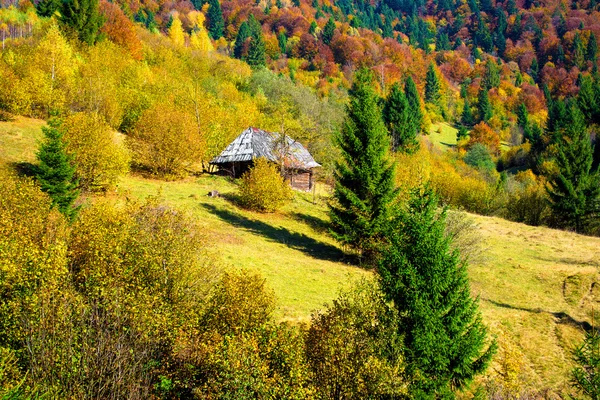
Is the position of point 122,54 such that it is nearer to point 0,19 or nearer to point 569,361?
point 0,19

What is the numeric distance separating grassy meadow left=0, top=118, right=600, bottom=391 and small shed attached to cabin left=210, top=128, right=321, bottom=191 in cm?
209

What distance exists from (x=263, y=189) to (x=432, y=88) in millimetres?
100931

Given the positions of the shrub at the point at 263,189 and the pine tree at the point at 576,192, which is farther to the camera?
the pine tree at the point at 576,192

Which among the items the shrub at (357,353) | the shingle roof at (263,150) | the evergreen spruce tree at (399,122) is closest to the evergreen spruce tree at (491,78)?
the evergreen spruce tree at (399,122)

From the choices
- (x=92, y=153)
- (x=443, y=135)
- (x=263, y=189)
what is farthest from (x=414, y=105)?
(x=92, y=153)

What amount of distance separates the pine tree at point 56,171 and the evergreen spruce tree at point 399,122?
189ft

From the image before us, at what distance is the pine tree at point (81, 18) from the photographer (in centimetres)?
5934

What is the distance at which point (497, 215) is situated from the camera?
53.3 meters

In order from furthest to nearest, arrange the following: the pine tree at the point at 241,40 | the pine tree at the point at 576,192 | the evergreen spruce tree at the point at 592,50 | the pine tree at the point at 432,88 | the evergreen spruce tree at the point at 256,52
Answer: the evergreen spruce tree at the point at 592,50
the pine tree at the point at 241,40
the pine tree at the point at 432,88
the evergreen spruce tree at the point at 256,52
the pine tree at the point at 576,192

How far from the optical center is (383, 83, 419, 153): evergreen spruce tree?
75.9 m

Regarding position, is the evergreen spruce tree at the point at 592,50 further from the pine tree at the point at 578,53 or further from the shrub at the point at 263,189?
the shrub at the point at 263,189

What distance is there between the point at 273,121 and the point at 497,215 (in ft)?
105

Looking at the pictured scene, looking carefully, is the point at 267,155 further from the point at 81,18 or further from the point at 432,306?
the point at 81,18

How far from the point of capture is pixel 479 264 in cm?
3105
